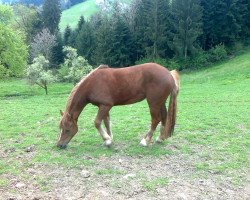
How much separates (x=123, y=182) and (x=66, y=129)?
8.30ft

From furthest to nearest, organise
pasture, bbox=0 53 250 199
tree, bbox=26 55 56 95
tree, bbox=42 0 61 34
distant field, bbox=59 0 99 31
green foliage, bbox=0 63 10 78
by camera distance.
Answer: distant field, bbox=59 0 99 31, tree, bbox=42 0 61 34, green foliage, bbox=0 63 10 78, tree, bbox=26 55 56 95, pasture, bbox=0 53 250 199

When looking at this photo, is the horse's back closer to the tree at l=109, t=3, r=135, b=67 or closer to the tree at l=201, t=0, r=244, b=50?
the tree at l=109, t=3, r=135, b=67

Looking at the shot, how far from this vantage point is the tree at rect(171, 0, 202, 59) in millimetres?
45344

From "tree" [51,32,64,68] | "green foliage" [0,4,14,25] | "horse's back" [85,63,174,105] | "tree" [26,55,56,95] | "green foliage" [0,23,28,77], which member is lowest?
"tree" [51,32,64,68]

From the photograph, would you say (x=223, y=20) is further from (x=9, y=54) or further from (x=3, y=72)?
(x=3, y=72)

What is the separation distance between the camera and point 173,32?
4828cm

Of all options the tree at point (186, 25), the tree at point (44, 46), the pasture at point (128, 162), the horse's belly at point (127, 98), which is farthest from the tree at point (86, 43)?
the horse's belly at point (127, 98)

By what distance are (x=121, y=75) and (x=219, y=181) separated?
3.52 m

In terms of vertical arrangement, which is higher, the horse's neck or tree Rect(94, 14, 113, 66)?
the horse's neck

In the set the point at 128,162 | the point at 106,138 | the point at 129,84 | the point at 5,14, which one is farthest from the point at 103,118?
the point at 5,14

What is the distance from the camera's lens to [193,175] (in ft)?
23.6

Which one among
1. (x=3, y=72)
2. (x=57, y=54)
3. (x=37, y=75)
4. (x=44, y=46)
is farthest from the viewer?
(x=57, y=54)

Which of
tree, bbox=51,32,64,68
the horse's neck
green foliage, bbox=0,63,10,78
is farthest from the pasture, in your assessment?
tree, bbox=51,32,64,68

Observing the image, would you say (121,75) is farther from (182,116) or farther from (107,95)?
(182,116)
